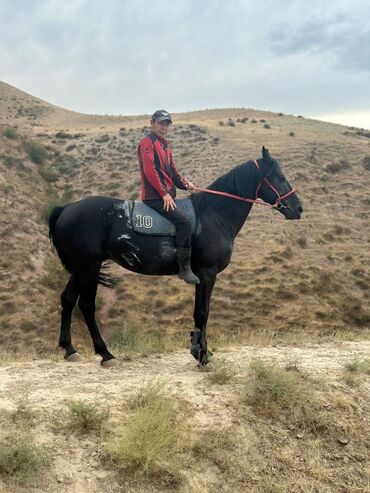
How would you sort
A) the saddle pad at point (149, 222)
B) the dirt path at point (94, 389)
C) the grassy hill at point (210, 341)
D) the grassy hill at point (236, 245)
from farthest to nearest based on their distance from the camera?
the grassy hill at point (236, 245) → the saddle pad at point (149, 222) → the grassy hill at point (210, 341) → the dirt path at point (94, 389)

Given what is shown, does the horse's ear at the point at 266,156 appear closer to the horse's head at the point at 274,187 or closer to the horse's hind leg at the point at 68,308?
the horse's head at the point at 274,187

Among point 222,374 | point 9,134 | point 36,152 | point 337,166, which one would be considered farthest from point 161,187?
point 9,134

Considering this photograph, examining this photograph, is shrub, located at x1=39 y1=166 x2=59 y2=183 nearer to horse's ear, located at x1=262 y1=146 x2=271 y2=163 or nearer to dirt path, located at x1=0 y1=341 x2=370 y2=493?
dirt path, located at x1=0 y1=341 x2=370 y2=493

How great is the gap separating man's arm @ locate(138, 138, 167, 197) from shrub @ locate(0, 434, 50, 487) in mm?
4201

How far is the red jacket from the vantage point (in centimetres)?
738

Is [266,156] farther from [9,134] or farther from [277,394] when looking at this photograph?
[9,134]

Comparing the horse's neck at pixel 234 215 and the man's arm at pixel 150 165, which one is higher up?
the man's arm at pixel 150 165

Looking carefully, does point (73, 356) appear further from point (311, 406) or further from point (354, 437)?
point (354, 437)

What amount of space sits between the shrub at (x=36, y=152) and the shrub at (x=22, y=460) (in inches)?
1377

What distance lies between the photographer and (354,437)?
6039mm

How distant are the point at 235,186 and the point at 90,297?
329 cm

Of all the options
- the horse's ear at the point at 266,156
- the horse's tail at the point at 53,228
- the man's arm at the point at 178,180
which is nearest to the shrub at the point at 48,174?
the horse's tail at the point at 53,228

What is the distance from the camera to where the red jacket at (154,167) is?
291 inches

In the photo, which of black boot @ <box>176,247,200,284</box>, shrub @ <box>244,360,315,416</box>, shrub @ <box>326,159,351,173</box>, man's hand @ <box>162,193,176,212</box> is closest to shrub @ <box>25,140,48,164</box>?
shrub @ <box>326,159,351,173</box>
